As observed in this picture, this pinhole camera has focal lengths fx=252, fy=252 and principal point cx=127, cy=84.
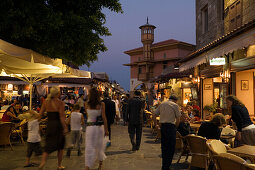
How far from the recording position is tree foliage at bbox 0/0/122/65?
7.15 meters

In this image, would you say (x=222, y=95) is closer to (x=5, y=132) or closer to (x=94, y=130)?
(x=94, y=130)

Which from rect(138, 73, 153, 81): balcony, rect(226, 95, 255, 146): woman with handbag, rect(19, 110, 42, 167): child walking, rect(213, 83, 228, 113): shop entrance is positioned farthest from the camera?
rect(138, 73, 153, 81): balcony

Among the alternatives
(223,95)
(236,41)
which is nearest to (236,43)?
(236,41)

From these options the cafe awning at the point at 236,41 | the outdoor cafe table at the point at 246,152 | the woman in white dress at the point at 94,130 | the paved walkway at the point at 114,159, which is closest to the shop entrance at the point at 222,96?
the cafe awning at the point at 236,41

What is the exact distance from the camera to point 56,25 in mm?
7402

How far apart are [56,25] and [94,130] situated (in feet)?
12.3

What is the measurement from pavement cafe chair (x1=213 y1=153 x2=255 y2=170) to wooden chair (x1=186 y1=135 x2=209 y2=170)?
2025mm

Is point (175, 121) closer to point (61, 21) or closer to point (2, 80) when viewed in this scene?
point (61, 21)

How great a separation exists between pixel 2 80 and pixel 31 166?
13178 mm

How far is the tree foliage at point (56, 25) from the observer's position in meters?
7.15

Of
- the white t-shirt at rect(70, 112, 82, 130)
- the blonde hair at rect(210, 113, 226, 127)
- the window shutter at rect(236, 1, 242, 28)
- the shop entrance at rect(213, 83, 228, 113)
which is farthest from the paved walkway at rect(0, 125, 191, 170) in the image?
the window shutter at rect(236, 1, 242, 28)

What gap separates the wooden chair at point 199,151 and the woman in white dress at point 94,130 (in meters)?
2.01

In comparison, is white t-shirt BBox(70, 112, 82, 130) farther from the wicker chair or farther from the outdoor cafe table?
→ the outdoor cafe table

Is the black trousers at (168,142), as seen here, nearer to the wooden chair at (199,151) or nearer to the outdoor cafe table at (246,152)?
the wooden chair at (199,151)
